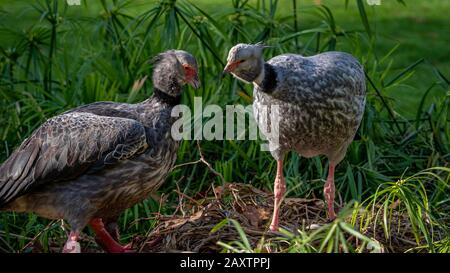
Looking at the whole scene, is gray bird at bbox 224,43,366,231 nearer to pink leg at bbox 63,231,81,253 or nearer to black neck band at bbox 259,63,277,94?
black neck band at bbox 259,63,277,94

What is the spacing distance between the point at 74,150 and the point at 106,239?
0.44 meters

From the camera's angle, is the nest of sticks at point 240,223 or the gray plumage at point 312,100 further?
the gray plumage at point 312,100

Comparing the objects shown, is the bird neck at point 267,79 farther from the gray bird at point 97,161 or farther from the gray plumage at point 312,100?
the gray bird at point 97,161

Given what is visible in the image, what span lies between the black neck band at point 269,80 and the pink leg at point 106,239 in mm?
927

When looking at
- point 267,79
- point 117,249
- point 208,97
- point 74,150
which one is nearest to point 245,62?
point 267,79

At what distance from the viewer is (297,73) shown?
15.4 ft

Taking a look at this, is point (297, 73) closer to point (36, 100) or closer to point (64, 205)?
point (64, 205)

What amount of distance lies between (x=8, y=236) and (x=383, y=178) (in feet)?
6.32

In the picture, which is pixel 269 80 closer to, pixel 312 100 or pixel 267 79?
pixel 267 79

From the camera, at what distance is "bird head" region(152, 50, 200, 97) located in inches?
177

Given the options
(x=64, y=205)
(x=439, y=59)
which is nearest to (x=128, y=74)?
(x=64, y=205)

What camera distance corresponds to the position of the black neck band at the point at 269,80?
462 centimetres

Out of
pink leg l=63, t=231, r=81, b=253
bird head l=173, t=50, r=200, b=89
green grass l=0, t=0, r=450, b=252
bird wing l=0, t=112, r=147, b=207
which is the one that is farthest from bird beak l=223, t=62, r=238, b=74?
green grass l=0, t=0, r=450, b=252

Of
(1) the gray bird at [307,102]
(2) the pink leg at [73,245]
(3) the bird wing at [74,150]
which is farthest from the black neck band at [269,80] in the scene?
(2) the pink leg at [73,245]
